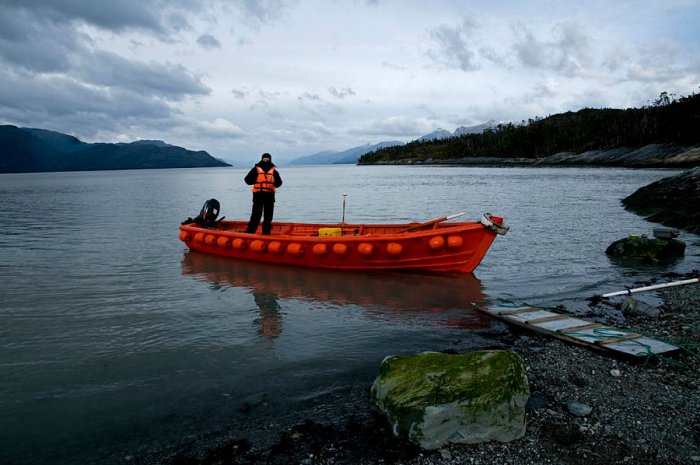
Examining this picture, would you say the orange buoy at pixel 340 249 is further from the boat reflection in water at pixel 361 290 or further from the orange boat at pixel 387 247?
the boat reflection in water at pixel 361 290

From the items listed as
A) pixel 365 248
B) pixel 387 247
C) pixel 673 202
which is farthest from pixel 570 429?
pixel 673 202

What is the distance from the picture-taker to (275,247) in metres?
13.3

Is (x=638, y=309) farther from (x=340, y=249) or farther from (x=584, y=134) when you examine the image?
(x=584, y=134)

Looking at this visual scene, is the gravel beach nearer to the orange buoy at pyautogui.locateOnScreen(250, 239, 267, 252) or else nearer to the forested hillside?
the orange buoy at pyautogui.locateOnScreen(250, 239, 267, 252)

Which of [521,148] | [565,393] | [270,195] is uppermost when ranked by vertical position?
[521,148]

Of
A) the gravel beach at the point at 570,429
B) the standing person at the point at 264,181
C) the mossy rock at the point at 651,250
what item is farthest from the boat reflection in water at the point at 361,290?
the mossy rock at the point at 651,250

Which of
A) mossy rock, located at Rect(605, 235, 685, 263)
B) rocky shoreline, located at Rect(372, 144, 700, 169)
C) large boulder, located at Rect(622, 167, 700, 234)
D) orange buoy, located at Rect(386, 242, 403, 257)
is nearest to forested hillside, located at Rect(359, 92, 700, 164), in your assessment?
rocky shoreline, located at Rect(372, 144, 700, 169)

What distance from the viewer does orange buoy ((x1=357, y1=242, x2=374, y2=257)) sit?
39.8 feet

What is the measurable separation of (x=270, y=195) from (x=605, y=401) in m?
10.3

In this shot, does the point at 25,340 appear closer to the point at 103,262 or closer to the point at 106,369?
the point at 106,369

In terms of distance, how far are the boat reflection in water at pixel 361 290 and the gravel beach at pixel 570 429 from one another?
103 inches

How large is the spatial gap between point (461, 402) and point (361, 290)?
21.9 feet

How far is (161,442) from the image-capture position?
4996 millimetres

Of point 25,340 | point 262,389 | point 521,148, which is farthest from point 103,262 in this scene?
point 521,148
